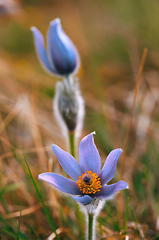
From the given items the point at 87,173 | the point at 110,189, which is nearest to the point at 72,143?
the point at 87,173

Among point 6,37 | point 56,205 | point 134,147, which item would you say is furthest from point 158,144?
point 6,37

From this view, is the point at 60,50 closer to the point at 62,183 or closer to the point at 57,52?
the point at 57,52

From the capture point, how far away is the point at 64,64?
100 cm

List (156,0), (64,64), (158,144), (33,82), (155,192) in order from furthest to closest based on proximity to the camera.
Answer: (156,0), (33,82), (158,144), (155,192), (64,64)

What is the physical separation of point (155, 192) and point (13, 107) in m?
1.11

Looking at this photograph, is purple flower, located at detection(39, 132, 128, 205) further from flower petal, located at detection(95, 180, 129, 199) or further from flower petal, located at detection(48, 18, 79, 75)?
flower petal, located at detection(48, 18, 79, 75)

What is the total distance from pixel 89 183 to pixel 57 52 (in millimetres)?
522

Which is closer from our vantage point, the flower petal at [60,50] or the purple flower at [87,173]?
the purple flower at [87,173]

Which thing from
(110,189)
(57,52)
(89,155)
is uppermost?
(57,52)

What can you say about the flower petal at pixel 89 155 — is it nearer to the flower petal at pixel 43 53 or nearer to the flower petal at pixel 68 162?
the flower petal at pixel 68 162

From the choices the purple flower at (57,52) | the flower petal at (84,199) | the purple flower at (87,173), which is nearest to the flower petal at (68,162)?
the purple flower at (87,173)

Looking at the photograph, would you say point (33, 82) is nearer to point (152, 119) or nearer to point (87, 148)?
point (152, 119)

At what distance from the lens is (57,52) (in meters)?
0.97

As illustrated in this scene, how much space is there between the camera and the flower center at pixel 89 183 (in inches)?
27.8
